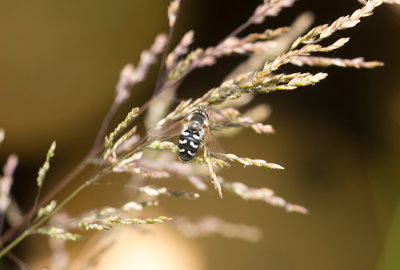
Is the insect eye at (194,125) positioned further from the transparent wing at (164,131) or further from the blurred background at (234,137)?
the blurred background at (234,137)

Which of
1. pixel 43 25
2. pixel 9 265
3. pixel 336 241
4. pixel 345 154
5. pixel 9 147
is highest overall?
pixel 43 25

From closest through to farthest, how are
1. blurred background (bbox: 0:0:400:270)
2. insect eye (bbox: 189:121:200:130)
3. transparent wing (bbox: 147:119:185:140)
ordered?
transparent wing (bbox: 147:119:185:140) → insect eye (bbox: 189:121:200:130) → blurred background (bbox: 0:0:400:270)

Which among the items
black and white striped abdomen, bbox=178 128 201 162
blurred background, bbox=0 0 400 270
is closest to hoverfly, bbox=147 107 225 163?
black and white striped abdomen, bbox=178 128 201 162

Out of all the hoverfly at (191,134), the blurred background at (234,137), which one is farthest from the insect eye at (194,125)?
the blurred background at (234,137)

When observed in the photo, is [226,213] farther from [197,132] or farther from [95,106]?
[197,132]

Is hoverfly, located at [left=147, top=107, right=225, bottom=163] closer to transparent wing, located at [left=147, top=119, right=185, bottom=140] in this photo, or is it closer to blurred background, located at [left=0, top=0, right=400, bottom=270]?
transparent wing, located at [left=147, top=119, right=185, bottom=140]

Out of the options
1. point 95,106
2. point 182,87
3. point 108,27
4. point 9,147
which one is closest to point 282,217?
point 182,87

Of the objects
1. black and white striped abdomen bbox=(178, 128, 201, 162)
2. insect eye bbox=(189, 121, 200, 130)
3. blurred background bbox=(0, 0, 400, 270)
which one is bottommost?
black and white striped abdomen bbox=(178, 128, 201, 162)

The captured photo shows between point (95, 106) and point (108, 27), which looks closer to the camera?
point (108, 27)
